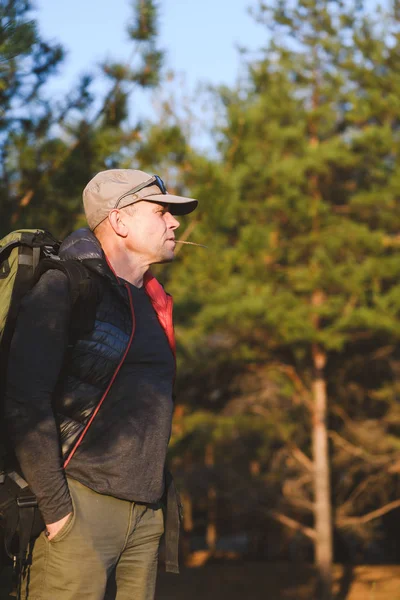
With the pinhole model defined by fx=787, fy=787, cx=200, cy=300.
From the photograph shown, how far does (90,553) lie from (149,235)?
947 millimetres

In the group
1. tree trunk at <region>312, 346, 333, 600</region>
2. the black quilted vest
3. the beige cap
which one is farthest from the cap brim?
tree trunk at <region>312, 346, 333, 600</region>

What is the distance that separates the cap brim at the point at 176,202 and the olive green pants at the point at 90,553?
2.93ft

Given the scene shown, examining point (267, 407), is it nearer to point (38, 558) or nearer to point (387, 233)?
point (387, 233)

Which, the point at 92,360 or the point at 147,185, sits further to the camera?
the point at 147,185

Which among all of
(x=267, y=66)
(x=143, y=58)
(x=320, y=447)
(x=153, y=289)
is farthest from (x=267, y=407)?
(x=153, y=289)

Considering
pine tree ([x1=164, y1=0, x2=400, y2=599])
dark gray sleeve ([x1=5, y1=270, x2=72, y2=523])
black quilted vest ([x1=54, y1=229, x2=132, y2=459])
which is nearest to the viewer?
dark gray sleeve ([x1=5, y1=270, x2=72, y2=523])

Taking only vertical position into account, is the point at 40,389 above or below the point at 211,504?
above

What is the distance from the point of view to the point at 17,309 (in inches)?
82.0

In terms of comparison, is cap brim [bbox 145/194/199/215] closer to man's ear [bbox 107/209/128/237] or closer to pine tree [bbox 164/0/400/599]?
man's ear [bbox 107/209/128/237]

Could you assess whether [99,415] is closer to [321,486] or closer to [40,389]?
[40,389]

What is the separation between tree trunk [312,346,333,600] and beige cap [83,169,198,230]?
14578 millimetres

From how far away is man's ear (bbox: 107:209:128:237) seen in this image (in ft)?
7.96

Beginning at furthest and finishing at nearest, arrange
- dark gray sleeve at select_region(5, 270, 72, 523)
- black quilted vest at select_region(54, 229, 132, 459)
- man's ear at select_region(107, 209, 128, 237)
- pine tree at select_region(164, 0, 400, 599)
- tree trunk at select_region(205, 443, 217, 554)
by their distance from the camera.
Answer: tree trunk at select_region(205, 443, 217, 554)
pine tree at select_region(164, 0, 400, 599)
man's ear at select_region(107, 209, 128, 237)
black quilted vest at select_region(54, 229, 132, 459)
dark gray sleeve at select_region(5, 270, 72, 523)

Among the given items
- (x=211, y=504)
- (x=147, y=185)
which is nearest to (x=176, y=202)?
(x=147, y=185)
